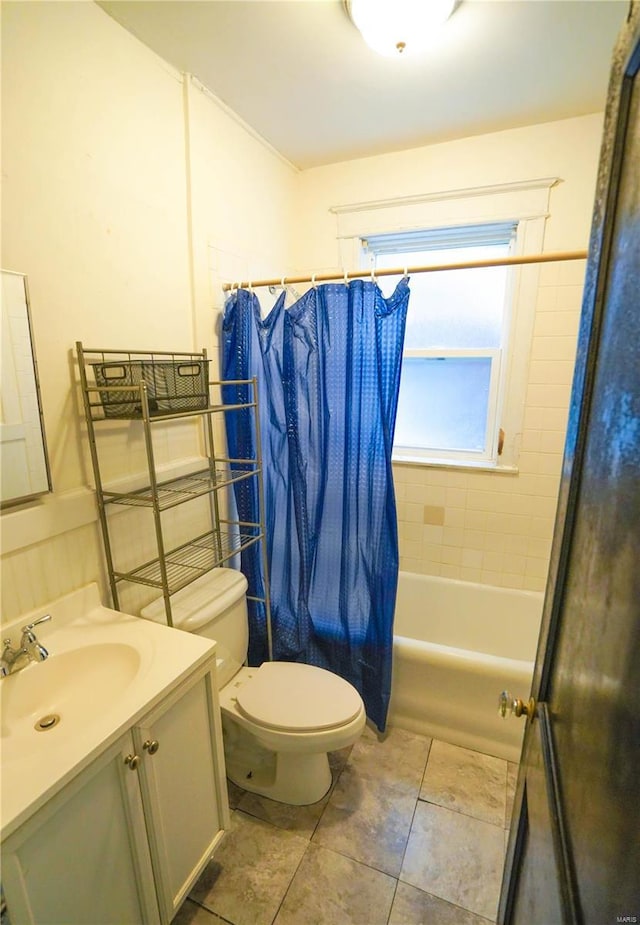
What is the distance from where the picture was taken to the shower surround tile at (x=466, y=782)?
155 centimetres

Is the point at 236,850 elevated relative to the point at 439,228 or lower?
lower

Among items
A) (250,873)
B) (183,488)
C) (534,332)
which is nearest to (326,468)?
(183,488)

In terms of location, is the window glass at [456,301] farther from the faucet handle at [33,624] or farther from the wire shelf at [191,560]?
the faucet handle at [33,624]

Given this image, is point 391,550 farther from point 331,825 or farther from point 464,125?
point 464,125

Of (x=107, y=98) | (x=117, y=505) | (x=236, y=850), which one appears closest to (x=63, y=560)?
(x=117, y=505)

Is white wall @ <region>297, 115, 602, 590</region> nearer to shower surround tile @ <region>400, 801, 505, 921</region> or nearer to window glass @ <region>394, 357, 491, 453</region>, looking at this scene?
window glass @ <region>394, 357, 491, 453</region>

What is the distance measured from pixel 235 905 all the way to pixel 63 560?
3.74 feet

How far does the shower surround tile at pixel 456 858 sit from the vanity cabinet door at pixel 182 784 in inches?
25.4

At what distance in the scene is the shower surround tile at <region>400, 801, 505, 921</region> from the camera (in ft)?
4.24

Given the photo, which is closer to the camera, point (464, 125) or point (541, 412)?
point (464, 125)

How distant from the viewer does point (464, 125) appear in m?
Answer: 1.87

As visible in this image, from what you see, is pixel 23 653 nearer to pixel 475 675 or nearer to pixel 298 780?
pixel 298 780

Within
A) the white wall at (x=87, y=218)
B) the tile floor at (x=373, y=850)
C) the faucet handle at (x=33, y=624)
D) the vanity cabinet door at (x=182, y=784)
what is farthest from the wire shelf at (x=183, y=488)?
the tile floor at (x=373, y=850)

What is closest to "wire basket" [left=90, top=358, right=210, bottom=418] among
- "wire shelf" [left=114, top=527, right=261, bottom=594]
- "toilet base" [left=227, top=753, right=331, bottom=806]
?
"wire shelf" [left=114, top=527, right=261, bottom=594]
